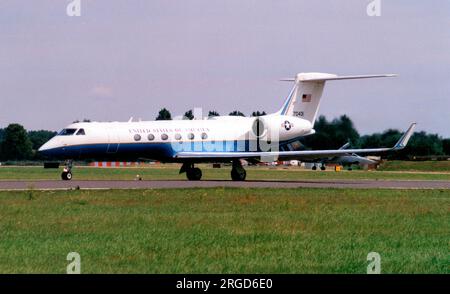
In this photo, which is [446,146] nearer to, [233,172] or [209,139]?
[233,172]

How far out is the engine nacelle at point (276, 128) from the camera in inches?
1898

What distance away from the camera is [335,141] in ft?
224

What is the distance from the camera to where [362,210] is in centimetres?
2400

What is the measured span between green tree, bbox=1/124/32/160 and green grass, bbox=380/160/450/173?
47.6 m

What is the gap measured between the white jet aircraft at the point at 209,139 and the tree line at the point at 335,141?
9.05 ft

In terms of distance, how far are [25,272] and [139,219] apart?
792 cm

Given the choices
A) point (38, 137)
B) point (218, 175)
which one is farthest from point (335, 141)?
point (38, 137)

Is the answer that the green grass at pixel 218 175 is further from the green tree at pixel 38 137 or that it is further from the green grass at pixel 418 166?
the green tree at pixel 38 137

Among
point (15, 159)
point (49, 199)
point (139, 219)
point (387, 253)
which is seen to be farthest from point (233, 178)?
point (15, 159)

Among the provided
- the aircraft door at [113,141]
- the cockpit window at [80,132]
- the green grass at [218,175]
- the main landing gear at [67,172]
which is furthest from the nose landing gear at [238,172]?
the main landing gear at [67,172]

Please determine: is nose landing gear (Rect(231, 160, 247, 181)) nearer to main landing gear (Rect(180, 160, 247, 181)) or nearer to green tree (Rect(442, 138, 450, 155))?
main landing gear (Rect(180, 160, 247, 181))

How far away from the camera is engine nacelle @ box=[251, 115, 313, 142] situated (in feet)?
158

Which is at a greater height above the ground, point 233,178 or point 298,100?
point 298,100
